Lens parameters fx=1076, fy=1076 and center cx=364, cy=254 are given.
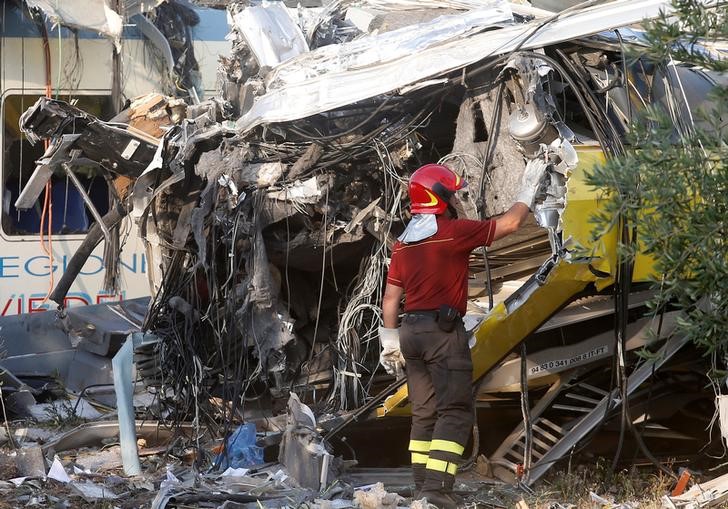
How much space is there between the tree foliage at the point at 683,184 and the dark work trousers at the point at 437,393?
264 centimetres

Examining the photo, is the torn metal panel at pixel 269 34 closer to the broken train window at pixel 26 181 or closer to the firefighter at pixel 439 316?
the firefighter at pixel 439 316

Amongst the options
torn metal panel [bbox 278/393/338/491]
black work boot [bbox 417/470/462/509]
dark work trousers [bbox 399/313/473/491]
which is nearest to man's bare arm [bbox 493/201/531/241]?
dark work trousers [bbox 399/313/473/491]

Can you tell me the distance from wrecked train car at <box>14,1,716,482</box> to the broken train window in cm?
199

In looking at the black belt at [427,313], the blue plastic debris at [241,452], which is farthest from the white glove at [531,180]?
the blue plastic debris at [241,452]

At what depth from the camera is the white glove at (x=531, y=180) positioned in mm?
6148

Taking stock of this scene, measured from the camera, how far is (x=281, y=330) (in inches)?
310

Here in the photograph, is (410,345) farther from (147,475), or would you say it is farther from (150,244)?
(150,244)

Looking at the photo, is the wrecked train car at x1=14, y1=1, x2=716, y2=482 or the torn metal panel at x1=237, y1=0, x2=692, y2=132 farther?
the wrecked train car at x1=14, y1=1, x2=716, y2=482

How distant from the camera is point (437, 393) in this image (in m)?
6.37

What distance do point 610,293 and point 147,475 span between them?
337 centimetres

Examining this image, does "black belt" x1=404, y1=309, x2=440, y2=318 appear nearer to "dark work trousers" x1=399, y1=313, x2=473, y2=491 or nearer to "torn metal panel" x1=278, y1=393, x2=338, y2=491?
"dark work trousers" x1=399, y1=313, x2=473, y2=491

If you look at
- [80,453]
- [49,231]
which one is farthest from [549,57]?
[49,231]

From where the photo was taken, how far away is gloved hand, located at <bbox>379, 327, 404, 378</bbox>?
22.2 ft

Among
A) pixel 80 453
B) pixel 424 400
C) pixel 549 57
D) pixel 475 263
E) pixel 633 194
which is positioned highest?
pixel 549 57
